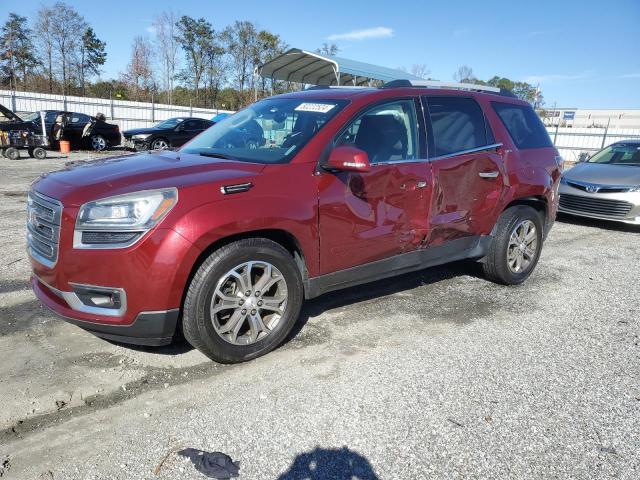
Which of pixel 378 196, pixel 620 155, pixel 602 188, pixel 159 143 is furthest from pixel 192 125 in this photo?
pixel 378 196

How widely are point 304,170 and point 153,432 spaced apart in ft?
5.82

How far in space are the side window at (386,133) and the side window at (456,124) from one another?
249mm

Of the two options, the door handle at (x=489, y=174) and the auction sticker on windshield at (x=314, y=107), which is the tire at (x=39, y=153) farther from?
the door handle at (x=489, y=174)

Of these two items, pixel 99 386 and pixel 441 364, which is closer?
pixel 99 386

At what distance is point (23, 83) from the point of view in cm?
4275

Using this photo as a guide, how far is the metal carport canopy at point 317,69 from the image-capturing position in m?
17.0

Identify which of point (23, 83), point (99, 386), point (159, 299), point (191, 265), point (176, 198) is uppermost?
point (23, 83)

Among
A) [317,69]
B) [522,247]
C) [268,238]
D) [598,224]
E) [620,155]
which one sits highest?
[317,69]

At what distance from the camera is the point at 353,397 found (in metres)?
2.76

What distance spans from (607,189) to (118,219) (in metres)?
7.92

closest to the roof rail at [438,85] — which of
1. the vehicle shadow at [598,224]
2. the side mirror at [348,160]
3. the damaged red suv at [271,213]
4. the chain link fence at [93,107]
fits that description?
the damaged red suv at [271,213]

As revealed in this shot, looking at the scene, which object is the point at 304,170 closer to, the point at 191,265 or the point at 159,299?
the point at 191,265

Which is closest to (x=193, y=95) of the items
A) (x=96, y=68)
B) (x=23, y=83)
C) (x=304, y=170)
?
(x=96, y=68)

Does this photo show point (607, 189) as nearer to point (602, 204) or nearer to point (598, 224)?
point (602, 204)
